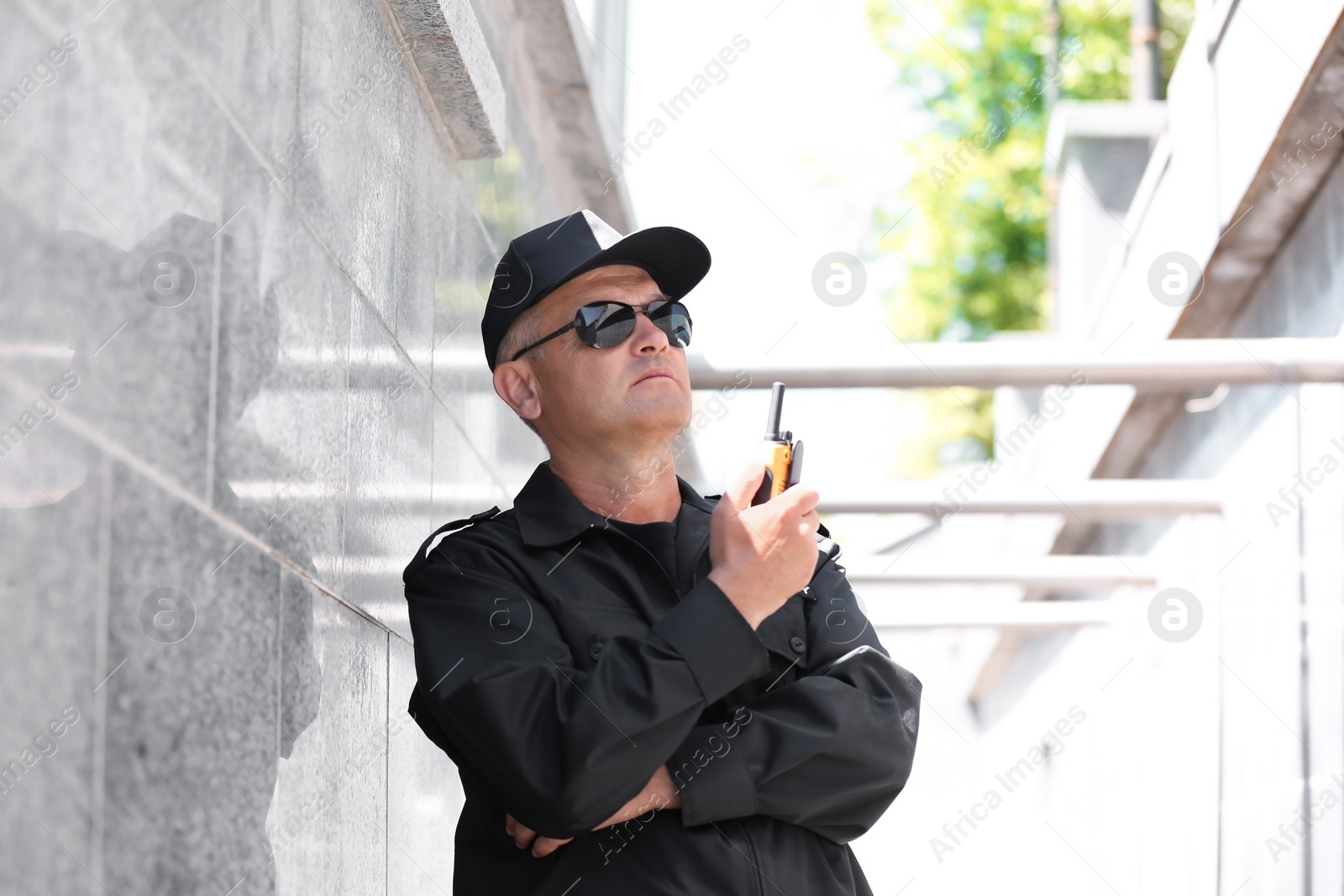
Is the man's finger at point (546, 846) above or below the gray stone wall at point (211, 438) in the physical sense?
below

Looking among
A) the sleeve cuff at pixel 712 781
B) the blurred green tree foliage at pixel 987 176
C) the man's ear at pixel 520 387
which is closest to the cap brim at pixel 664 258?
the man's ear at pixel 520 387

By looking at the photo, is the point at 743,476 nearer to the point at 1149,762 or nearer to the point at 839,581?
the point at 839,581

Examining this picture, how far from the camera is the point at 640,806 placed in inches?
84.3

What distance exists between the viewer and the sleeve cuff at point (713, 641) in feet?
6.82

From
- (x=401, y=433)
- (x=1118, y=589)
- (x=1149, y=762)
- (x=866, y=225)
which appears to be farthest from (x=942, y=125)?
(x=401, y=433)

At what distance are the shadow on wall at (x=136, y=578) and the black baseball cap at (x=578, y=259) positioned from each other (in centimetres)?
81

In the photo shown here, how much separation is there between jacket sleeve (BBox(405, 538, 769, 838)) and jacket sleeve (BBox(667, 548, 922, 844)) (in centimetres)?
11

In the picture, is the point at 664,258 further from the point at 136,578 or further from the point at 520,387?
the point at 136,578

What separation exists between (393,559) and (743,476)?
91 cm

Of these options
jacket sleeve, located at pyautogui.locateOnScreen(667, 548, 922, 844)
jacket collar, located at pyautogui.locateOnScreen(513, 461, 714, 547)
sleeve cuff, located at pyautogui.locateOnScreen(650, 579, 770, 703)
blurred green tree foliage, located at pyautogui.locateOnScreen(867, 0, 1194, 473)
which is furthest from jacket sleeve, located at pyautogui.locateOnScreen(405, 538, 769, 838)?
blurred green tree foliage, located at pyautogui.locateOnScreen(867, 0, 1194, 473)

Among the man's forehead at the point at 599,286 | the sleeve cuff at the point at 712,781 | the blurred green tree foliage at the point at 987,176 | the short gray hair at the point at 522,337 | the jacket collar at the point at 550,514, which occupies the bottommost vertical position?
the sleeve cuff at the point at 712,781

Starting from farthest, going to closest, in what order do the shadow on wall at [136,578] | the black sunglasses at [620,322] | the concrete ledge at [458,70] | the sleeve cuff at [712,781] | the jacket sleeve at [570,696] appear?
the concrete ledge at [458,70] → the black sunglasses at [620,322] → the sleeve cuff at [712,781] → the jacket sleeve at [570,696] → the shadow on wall at [136,578]

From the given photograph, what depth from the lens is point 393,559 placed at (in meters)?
2.96

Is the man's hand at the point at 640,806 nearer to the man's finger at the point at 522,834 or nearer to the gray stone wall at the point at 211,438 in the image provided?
the man's finger at the point at 522,834
